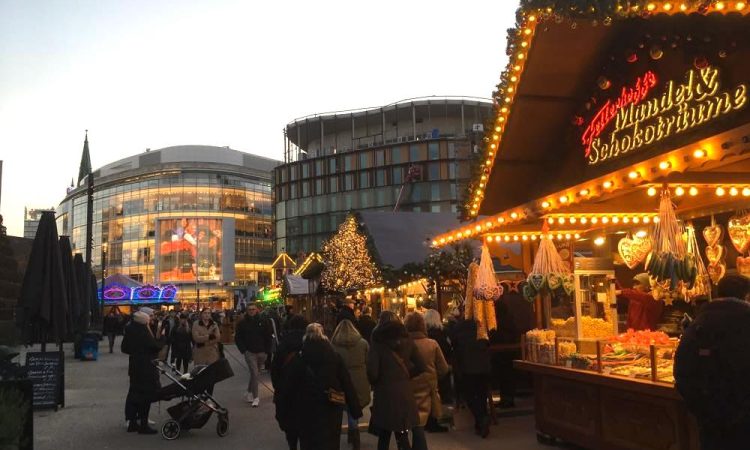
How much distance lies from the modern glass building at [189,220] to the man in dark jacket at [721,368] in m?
95.9

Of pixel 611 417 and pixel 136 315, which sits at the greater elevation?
pixel 136 315

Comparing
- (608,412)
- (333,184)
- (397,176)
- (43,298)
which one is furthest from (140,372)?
(333,184)

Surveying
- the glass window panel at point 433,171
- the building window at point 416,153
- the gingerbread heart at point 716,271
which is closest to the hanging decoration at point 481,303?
the gingerbread heart at point 716,271

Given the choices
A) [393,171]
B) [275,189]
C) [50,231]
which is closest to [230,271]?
[275,189]

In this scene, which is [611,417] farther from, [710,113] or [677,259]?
[710,113]

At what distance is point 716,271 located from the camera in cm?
811

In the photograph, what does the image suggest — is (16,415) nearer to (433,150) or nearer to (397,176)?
(397,176)

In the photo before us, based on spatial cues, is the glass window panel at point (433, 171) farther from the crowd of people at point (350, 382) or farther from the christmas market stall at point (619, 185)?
the crowd of people at point (350, 382)

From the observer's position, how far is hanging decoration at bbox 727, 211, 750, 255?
747 centimetres

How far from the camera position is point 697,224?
8961 millimetres

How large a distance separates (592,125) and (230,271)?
3826 inches

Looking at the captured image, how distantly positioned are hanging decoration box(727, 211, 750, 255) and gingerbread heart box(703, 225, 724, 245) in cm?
23

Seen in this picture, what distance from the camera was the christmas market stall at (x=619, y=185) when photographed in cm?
604

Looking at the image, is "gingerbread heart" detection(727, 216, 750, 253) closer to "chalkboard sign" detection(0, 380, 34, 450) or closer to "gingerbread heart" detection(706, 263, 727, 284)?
"gingerbread heart" detection(706, 263, 727, 284)
